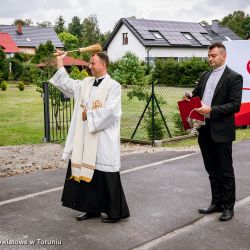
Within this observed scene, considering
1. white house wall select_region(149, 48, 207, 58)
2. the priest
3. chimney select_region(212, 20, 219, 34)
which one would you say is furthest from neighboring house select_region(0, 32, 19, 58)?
the priest

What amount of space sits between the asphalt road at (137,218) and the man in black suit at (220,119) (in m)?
0.40

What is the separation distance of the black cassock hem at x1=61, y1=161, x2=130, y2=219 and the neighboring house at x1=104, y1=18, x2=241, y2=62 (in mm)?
41611

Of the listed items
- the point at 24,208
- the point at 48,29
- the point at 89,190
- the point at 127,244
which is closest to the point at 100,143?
the point at 89,190

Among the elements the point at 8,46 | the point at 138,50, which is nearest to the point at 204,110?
the point at 138,50

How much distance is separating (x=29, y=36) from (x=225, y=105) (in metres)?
73.4

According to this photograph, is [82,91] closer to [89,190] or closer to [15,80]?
[89,190]

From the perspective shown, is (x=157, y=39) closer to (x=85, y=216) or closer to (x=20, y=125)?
(x=20, y=125)

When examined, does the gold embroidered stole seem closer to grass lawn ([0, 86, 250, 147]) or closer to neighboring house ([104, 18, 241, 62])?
grass lawn ([0, 86, 250, 147])

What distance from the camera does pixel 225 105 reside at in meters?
5.05

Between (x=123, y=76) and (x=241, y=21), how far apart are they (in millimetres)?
67469

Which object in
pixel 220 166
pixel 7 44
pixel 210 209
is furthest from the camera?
pixel 7 44

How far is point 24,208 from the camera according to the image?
5.83 m

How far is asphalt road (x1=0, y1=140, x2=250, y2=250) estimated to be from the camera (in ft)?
15.2

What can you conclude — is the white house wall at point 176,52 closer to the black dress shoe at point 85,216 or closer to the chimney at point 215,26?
the chimney at point 215,26
